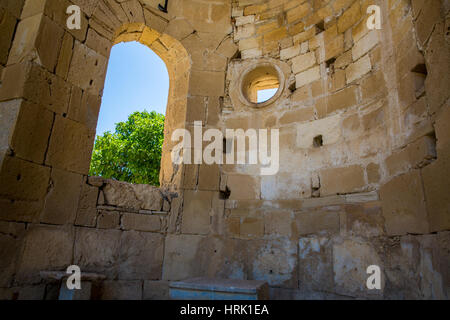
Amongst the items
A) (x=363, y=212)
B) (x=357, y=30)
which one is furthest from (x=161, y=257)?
(x=357, y=30)

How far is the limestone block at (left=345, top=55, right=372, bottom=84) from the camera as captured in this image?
374cm

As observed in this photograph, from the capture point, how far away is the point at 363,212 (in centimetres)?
340

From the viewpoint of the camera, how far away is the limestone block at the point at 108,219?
3.60 m

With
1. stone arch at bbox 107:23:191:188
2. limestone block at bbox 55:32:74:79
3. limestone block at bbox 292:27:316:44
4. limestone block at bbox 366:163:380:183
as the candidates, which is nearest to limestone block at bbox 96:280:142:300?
stone arch at bbox 107:23:191:188

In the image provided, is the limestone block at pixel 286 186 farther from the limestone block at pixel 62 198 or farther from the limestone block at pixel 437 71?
the limestone block at pixel 62 198

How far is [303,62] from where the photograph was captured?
178 inches

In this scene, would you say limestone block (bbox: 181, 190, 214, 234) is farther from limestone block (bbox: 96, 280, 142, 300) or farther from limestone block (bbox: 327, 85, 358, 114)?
limestone block (bbox: 327, 85, 358, 114)

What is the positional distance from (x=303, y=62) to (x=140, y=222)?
318 cm

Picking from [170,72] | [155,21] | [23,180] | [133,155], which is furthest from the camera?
[133,155]

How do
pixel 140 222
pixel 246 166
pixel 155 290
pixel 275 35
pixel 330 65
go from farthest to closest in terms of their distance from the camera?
pixel 275 35 < pixel 246 166 < pixel 330 65 < pixel 140 222 < pixel 155 290

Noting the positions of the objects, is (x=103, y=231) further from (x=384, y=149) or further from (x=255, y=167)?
(x=384, y=149)

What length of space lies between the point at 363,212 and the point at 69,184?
3238 millimetres

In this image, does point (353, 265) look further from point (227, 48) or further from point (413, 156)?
point (227, 48)

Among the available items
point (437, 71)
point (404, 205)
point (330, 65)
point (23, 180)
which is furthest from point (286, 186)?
point (23, 180)
